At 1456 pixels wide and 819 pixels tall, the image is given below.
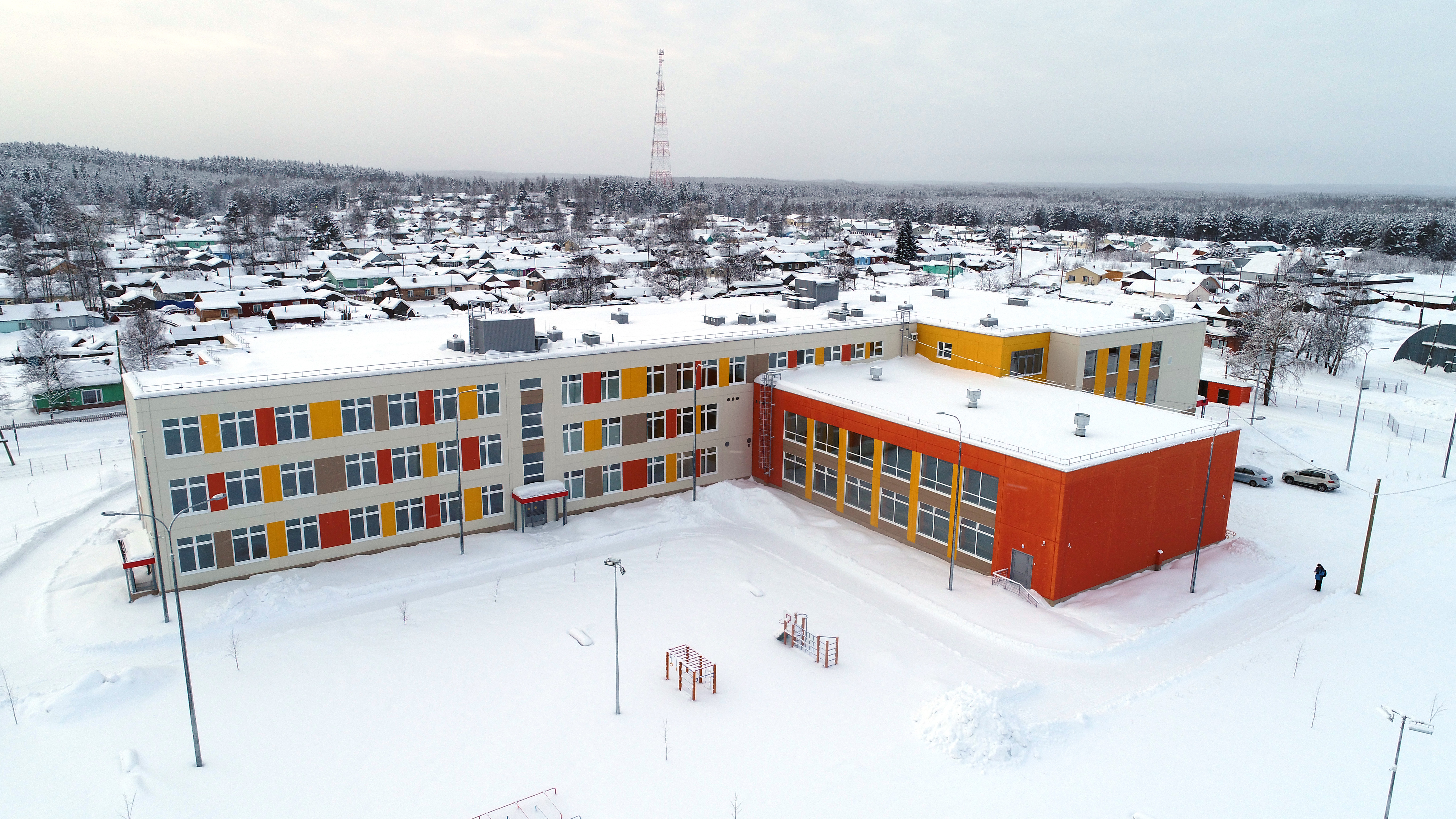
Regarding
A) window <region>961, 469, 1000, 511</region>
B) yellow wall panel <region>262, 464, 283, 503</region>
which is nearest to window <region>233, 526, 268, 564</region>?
yellow wall panel <region>262, 464, 283, 503</region>

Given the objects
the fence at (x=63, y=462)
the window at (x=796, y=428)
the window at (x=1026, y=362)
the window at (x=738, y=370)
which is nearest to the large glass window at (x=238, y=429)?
the window at (x=738, y=370)

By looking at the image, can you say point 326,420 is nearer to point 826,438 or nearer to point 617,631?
point 617,631

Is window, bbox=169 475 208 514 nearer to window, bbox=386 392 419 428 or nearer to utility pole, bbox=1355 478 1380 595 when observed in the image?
window, bbox=386 392 419 428

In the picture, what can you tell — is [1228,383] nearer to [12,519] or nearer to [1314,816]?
[1314,816]

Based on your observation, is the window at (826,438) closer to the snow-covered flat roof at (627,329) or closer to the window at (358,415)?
the snow-covered flat roof at (627,329)

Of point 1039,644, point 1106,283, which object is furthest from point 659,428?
point 1106,283

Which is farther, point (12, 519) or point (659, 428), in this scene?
point (659, 428)
